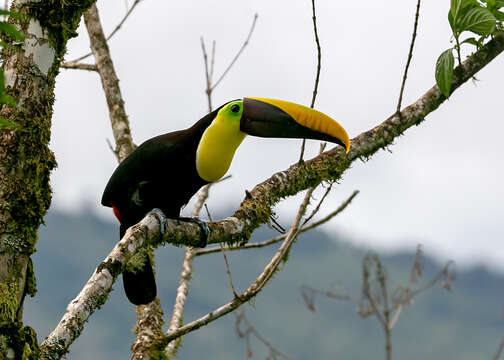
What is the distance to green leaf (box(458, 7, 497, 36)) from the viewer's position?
10.5 ft

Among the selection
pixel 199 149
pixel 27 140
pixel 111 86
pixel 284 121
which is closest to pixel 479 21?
pixel 284 121

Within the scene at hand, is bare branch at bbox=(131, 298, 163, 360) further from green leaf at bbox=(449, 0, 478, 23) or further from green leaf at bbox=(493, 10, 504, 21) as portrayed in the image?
→ green leaf at bbox=(493, 10, 504, 21)

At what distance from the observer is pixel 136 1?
Answer: 5.07 metres

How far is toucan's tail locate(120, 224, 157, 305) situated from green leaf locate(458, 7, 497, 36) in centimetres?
231

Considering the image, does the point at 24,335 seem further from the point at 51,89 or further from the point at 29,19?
the point at 29,19

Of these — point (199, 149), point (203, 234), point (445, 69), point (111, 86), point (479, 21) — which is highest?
point (111, 86)

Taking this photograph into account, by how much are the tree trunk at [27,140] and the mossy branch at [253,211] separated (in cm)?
24

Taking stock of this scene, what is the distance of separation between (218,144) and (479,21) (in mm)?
1548

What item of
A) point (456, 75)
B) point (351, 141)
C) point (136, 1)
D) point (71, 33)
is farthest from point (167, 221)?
point (136, 1)

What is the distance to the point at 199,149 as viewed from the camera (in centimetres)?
360

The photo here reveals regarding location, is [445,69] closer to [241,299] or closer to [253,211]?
[253,211]

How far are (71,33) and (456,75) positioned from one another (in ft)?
7.14

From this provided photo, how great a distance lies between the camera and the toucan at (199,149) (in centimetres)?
355

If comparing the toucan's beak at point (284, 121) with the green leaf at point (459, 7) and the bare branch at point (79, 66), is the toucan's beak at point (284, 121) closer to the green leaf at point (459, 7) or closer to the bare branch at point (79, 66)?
the green leaf at point (459, 7)
